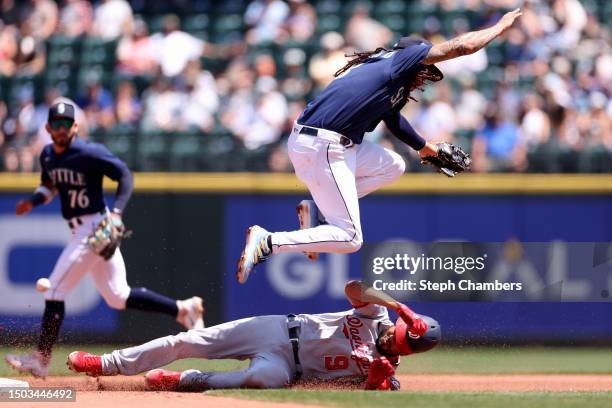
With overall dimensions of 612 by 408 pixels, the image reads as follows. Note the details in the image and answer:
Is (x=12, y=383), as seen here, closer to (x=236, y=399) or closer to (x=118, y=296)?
(x=236, y=399)

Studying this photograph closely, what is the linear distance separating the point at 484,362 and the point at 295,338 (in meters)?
2.91

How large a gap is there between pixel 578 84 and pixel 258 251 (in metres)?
5.58

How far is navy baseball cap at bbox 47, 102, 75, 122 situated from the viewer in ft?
27.6

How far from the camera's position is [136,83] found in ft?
39.9

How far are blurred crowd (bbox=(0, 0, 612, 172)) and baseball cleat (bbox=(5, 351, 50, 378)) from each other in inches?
113

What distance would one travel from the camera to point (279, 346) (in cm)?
703

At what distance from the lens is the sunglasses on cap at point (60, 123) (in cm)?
847

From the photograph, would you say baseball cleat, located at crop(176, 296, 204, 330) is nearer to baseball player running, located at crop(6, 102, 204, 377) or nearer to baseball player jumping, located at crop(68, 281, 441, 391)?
baseball player running, located at crop(6, 102, 204, 377)

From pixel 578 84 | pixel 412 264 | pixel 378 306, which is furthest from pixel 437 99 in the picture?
pixel 378 306

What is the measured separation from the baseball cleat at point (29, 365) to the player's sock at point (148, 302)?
103 cm

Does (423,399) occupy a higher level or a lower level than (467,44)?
lower

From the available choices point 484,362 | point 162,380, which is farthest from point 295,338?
point 484,362

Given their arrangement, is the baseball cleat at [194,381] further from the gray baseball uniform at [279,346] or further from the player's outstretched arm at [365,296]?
the player's outstretched arm at [365,296]

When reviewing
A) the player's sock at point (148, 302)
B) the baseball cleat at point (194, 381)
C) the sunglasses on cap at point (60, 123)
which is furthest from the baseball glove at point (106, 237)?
the baseball cleat at point (194, 381)
